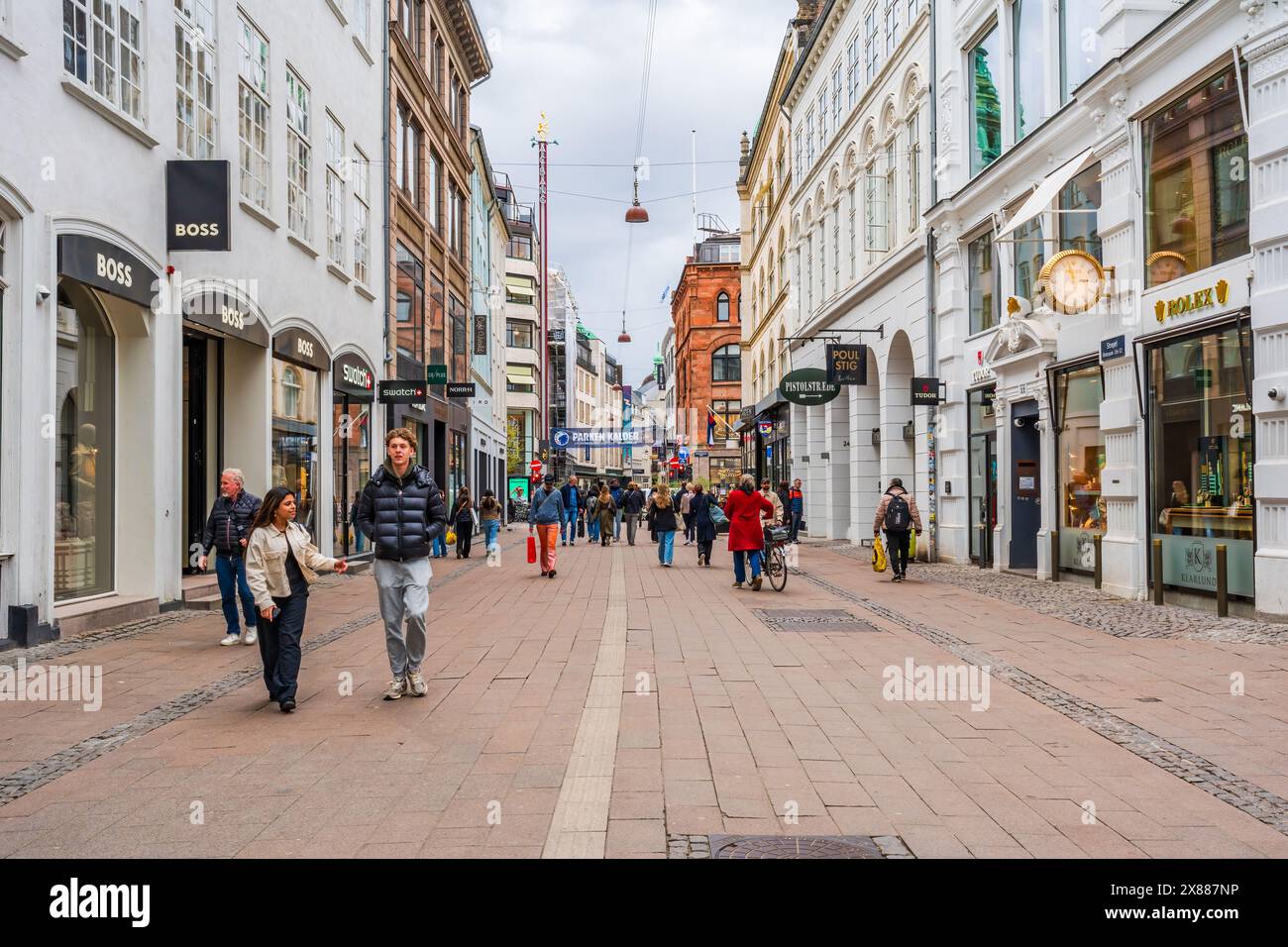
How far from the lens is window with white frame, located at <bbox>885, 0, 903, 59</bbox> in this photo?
24.3 meters

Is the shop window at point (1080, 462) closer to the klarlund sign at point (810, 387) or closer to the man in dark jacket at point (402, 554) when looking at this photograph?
the klarlund sign at point (810, 387)

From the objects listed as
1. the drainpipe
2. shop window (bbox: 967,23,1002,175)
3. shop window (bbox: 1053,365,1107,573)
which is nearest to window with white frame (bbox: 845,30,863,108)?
shop window (bbox: 967,23,1002,175)

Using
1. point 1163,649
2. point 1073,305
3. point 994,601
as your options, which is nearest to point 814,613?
point 994,601

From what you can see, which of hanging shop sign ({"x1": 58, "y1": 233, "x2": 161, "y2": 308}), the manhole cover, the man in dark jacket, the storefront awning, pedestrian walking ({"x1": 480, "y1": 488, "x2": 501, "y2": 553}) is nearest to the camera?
the man in dark jacket

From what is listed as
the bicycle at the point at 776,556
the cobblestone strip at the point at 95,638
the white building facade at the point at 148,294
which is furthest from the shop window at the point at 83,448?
the bicycle at the point at 776,556

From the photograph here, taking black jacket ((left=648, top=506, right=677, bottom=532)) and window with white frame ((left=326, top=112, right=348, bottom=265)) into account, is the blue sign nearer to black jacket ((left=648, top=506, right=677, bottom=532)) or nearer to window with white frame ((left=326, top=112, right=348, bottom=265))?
black jacket ((left=648, top=506, right=677, bottom=532))

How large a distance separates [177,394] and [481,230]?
32.3 meters

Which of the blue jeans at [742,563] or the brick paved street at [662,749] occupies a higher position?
the blue jeans at [742,563]

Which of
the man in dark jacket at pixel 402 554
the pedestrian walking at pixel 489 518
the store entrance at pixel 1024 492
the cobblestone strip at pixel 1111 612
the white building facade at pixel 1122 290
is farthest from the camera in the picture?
the pedestrian walking at pixel 489 518

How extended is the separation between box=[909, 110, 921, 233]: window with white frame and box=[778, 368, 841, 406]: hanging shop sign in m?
4.19

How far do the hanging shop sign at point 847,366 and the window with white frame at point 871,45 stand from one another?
6.63 metres

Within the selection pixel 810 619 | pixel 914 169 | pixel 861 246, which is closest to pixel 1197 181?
pixel 810 619

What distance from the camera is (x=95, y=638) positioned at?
10.5 meters

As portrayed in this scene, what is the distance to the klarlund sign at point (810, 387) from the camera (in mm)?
26234
